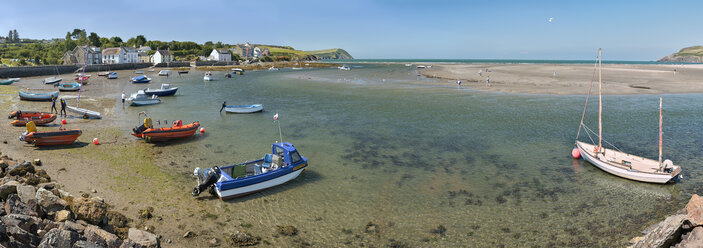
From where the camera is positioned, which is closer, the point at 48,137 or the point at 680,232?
the point at 680,232

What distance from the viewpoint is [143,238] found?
1079 centimetres

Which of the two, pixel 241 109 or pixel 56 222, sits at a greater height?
pixel 241 109

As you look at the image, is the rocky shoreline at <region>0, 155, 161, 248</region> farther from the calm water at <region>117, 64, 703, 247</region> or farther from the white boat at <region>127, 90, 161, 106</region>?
the white boat at <region>127, 90, 161, 106</region>

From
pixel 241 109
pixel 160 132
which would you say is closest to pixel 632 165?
pixel 160 132

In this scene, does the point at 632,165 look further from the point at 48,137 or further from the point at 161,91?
the point at 161,91

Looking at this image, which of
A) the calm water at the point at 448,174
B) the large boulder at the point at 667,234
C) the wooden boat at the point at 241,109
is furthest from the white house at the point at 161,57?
the large boulder at the point at 667,234

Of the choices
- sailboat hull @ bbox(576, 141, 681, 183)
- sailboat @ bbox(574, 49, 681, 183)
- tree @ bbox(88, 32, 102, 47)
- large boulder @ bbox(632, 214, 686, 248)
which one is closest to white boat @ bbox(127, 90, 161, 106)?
sailboat @ bbox(574, 49, 681, 183)

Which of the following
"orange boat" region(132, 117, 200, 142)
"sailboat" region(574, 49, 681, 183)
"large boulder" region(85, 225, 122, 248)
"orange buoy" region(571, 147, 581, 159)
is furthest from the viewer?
"orange boat" region(132, 117, 200, 142)

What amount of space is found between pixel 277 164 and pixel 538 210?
1221cm

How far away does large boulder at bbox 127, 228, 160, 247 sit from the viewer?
1058 centimetres

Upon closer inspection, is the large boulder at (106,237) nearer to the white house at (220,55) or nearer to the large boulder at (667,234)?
the large boulder at (667,234)

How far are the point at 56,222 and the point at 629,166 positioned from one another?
2479cm

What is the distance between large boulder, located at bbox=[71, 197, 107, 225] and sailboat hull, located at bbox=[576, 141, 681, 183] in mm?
23280

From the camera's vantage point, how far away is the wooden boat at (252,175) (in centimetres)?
1552
